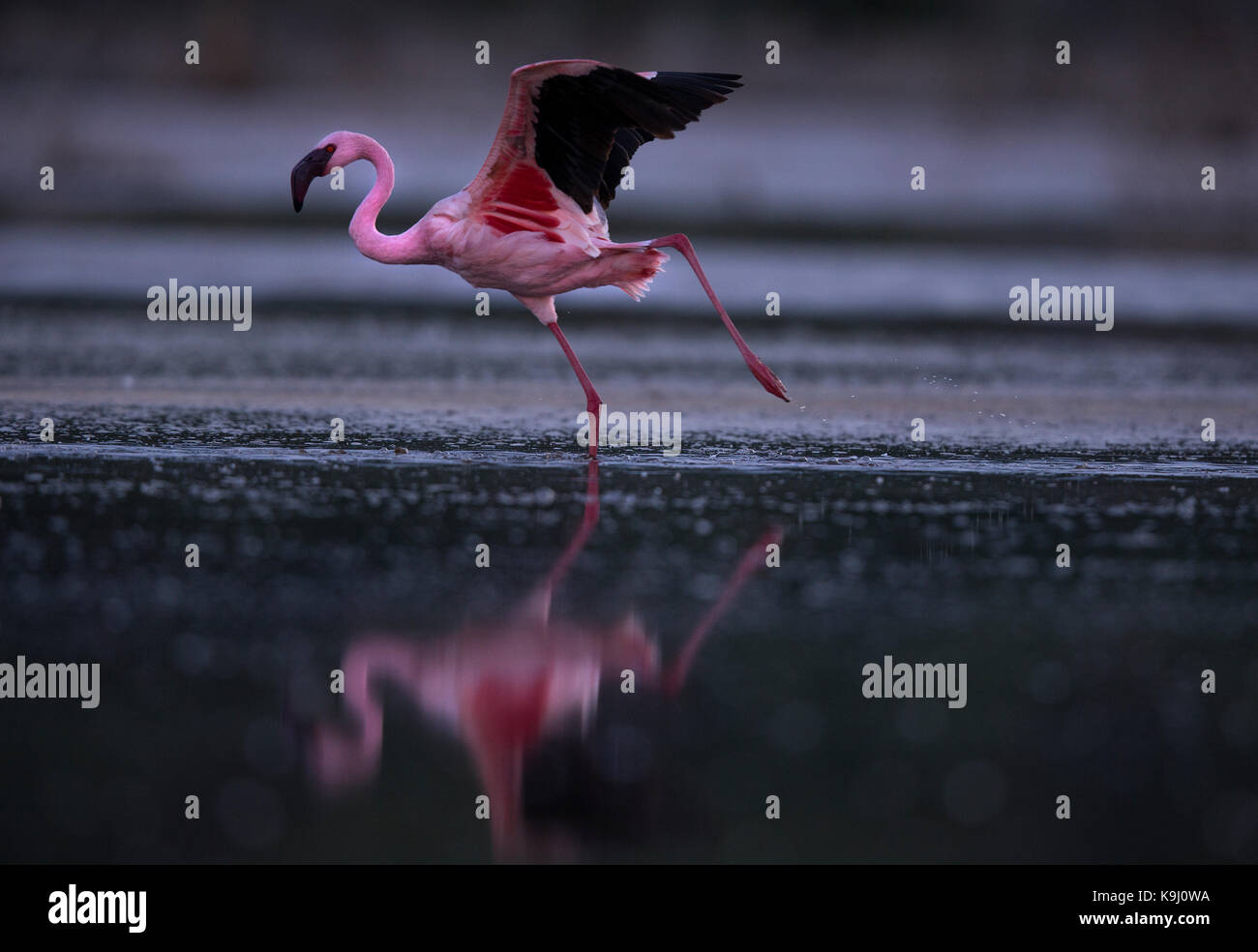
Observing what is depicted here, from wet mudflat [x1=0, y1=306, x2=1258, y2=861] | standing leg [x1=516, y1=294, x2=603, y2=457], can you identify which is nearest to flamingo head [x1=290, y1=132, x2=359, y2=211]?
standing leg [x1=516, y1=294, x2=603, y2=457]

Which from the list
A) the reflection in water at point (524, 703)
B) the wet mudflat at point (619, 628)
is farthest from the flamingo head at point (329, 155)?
the reflection in water at point (524, 703)

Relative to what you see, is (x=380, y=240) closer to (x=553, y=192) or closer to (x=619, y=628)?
(x=553, y=192)

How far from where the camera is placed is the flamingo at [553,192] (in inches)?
338

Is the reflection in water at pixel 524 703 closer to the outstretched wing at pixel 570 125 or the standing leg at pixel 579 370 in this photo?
the standing leg at pixel 579 370

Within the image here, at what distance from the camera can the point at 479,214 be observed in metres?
9.39

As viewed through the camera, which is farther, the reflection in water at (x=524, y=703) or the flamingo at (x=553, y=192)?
the flamingo at (x=553, y=192)

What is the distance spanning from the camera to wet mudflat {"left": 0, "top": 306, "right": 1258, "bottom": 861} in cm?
455

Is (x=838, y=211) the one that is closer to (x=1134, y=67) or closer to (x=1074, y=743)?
(x=1134, y=67)

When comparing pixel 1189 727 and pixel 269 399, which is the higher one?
pixel 269 399

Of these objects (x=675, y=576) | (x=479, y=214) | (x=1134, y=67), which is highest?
(x=1134, y=67)

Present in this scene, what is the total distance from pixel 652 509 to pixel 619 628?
1871mm

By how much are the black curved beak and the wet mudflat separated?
1.23 m

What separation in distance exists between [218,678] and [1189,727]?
283 centimetres

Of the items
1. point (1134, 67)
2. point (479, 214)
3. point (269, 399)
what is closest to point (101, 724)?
point (479, 214)
